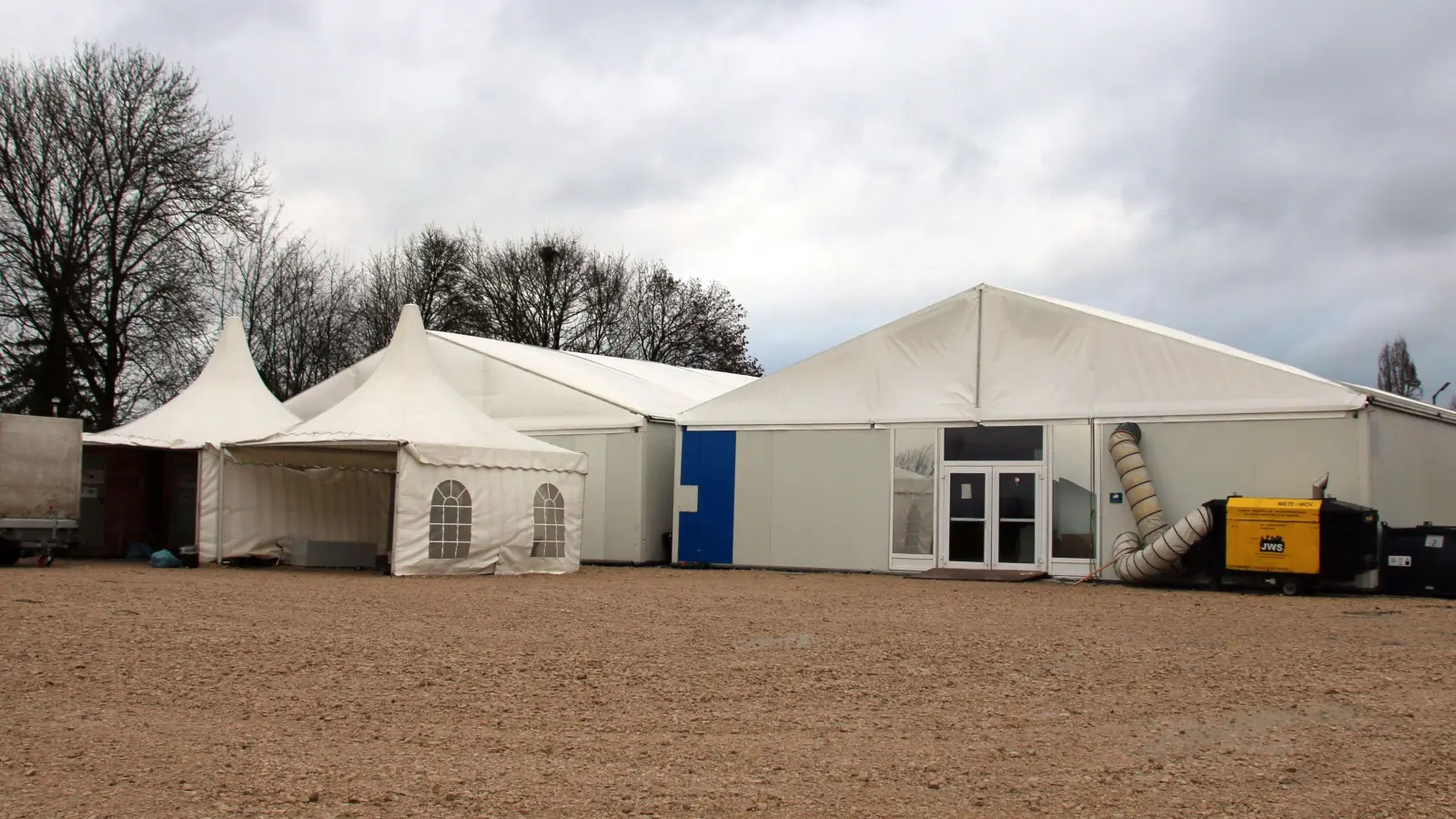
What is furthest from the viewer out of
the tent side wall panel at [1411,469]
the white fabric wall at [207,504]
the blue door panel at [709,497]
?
the blue door panel at [709,497]

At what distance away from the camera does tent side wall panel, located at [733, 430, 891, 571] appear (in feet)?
59.8

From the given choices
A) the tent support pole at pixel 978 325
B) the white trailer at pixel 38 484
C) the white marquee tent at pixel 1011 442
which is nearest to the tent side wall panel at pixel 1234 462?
the white marquee tent at pixel 1011 442

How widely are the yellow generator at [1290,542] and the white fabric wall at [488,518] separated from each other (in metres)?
8.33

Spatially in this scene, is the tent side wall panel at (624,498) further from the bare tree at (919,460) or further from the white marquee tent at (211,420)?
the white marquee tent at (211,420)

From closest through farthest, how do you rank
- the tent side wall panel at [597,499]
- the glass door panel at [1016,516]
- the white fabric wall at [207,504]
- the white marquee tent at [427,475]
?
the white marquee tent at [427,475]
the glass door panel at [1016,516]
the white fabric wall at [207,504]
the tent side wall panel at [597,499]

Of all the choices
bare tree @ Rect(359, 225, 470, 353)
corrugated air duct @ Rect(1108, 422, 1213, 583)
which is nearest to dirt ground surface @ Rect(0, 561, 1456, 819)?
corrugated air duct @ Rect(1108, 422, 1213, 583)

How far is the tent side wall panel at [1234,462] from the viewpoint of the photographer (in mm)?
15219

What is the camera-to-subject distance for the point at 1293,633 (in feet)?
33.2

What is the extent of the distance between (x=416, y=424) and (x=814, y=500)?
5894 millimetres

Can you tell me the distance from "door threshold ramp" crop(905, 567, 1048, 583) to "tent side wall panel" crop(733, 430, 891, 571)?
0.85 meters

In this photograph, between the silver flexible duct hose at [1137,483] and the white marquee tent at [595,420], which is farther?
the white marquee tent at [595,420]

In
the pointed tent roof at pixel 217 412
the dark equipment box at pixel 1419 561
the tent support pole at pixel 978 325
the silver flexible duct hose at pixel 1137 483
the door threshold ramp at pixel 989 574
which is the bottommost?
the door threshold ramp at pixel 989 574

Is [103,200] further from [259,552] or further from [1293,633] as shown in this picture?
[1293,633]

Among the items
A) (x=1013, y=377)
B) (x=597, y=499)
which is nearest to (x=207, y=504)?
(x=597, y=499)
